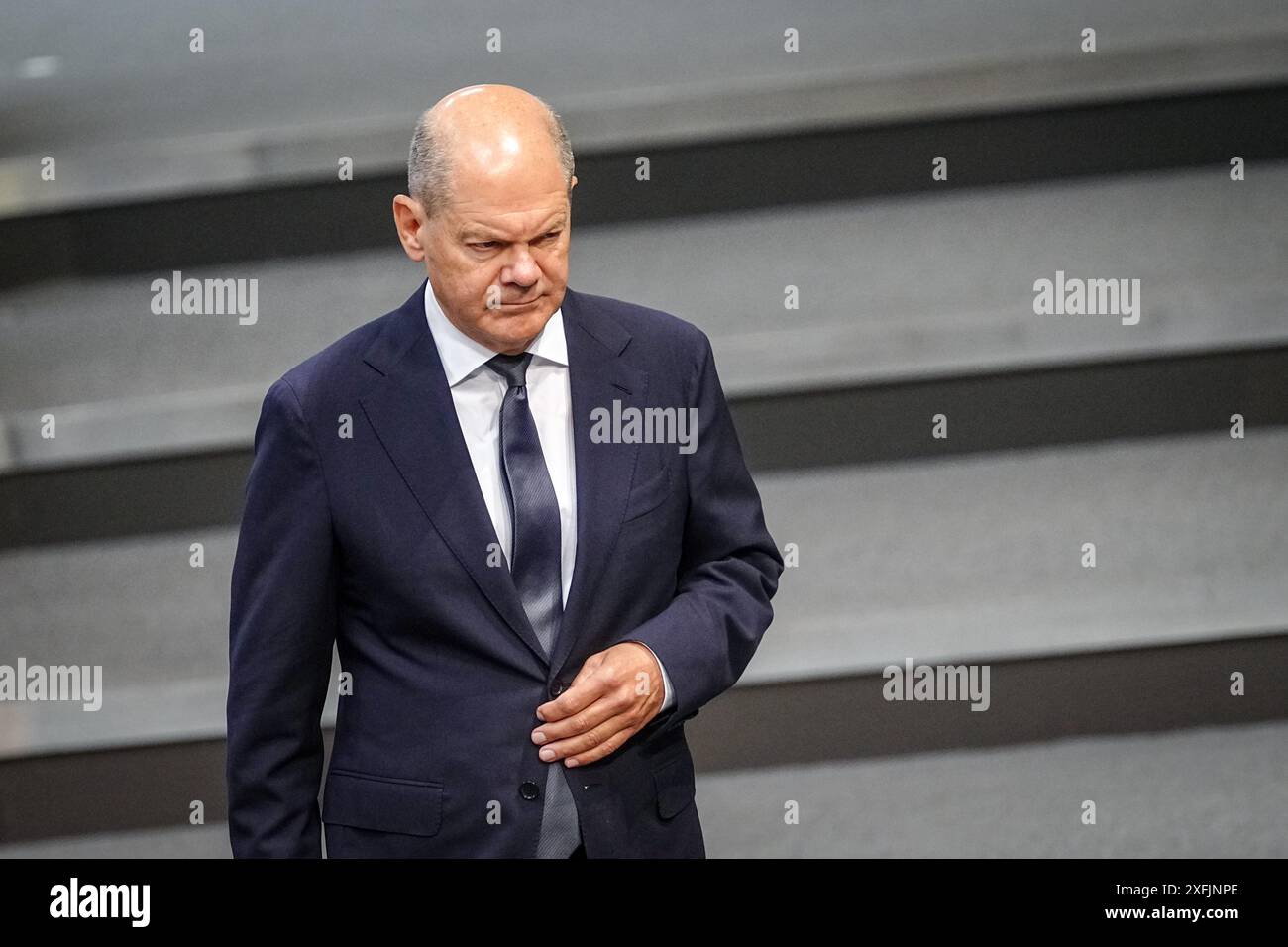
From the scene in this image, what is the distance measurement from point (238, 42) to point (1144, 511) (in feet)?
5.96

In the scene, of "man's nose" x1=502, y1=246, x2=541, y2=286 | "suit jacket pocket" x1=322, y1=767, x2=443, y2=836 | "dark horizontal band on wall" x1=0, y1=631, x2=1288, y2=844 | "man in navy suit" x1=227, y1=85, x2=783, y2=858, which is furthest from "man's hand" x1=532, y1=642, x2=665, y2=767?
"dark horizontal band on wall" x1=0, y1=631, x2=1288, y2=844

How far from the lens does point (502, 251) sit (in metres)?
1.31

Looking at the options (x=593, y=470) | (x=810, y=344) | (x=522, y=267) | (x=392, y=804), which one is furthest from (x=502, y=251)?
(x=810, y=344)

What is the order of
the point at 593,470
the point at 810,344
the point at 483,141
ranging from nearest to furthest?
the point at 483,141 < the point at 593,470 < the point at 810,344

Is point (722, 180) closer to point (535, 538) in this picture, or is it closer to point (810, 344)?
point (810, 344)

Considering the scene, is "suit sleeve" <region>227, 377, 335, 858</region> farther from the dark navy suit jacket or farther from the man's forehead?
the man's forehead

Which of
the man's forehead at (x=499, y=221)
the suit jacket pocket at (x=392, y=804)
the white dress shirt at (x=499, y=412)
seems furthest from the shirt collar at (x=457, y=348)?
the suit jacket pocket at (x=392, y=804)

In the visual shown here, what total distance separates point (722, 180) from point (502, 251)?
3.66ft

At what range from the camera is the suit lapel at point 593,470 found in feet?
4.52

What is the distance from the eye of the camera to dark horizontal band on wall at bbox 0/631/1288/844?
236 cm

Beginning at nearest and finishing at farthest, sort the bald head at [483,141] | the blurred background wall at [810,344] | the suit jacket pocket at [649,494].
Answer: the bald head at [483,141] → the suit jacket pocket at [649,494] → the blurred background wall at [810,344]

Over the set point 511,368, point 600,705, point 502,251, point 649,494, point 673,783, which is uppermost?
point 502,251

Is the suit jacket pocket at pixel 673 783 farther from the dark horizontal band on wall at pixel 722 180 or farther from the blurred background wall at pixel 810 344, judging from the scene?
the dark horizontal band on wall at pixel 722 180

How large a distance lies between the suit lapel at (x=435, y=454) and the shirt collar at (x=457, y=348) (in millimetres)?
11
